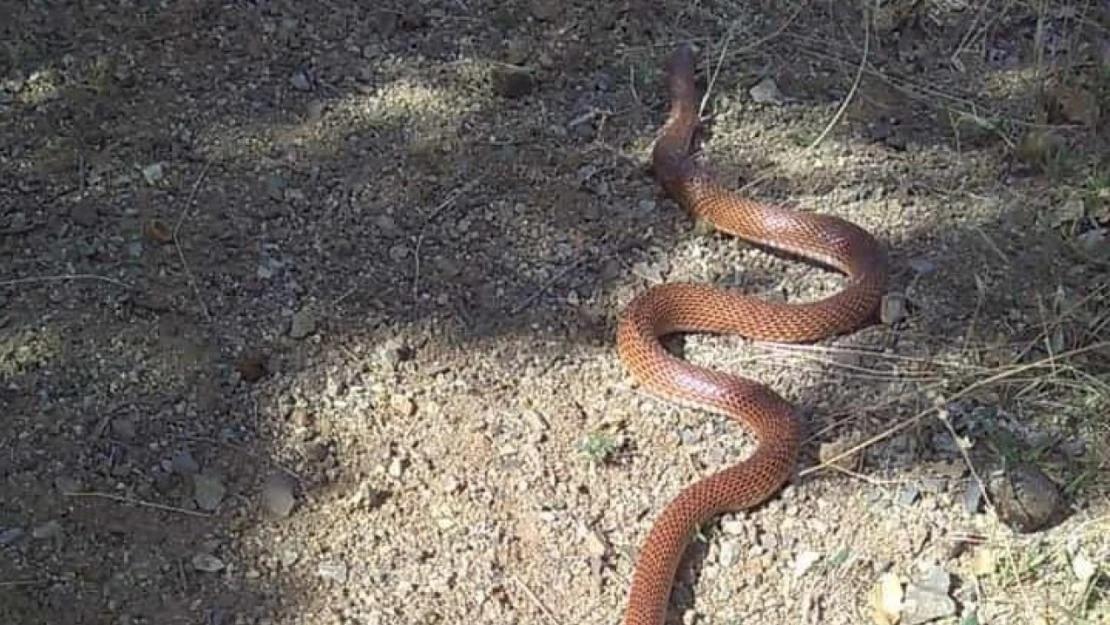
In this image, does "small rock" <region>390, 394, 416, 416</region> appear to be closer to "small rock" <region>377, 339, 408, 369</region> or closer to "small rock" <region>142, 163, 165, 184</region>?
"small rock" <region>377, 339, 408, 369</region>

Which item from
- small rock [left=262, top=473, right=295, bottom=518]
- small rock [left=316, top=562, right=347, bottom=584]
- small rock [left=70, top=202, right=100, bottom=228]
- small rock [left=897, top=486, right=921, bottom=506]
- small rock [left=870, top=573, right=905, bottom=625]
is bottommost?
small rock [left=870, top=573, right=905, bottom=625]

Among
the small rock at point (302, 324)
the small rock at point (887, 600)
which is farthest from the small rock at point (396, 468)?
the small rock at point (887, 600)

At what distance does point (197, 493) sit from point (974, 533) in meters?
2.22

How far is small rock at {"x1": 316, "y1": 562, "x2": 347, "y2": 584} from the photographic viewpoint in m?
4.14

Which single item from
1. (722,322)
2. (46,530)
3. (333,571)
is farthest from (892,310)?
(46,530)

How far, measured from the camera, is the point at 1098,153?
5508mm

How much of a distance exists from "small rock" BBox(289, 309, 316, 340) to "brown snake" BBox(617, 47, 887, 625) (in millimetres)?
985

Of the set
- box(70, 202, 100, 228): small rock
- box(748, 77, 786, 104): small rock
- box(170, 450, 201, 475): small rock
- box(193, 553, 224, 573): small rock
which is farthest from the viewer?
box(748, 77, 786, 104): small rock

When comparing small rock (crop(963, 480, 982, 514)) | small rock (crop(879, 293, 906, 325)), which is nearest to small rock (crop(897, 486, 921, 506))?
small rock (crop(963, 480, 982, 514))

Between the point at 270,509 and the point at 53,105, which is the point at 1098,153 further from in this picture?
the point at 53,105

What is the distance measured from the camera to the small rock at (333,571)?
4.14 m

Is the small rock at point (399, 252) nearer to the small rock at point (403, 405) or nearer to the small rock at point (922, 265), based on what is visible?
the small rock at point (403, 405)

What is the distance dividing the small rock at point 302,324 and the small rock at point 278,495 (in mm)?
588

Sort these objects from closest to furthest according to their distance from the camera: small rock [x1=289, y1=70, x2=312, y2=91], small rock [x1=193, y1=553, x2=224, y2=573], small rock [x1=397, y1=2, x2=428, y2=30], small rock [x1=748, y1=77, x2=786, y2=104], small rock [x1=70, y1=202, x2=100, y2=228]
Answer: small rock [x1=193, y1=553, x2=224, y2=573] < small rock [x1=70, y1=202, x2=100, y2=228] < small rock [x1=289, y1=70, x2=312, y2=91] < small rock [x1=748, y1=77, x2=786, y2=104] < small rock [x1=397, y1=2, x2=428, y2=30]
